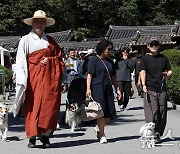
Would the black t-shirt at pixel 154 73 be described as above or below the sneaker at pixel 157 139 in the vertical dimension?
above

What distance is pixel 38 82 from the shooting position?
26.1 ft

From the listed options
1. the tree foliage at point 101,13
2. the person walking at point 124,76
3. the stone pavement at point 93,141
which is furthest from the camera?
the tree foliage at point 101,13

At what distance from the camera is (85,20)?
4834 centimetres

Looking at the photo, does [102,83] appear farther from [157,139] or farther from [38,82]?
[157,139]

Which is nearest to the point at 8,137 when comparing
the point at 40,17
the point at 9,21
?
the point at 40,17

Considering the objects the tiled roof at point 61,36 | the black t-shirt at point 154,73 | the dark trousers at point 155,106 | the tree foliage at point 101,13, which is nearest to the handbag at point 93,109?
the dark trousers at point 155,106

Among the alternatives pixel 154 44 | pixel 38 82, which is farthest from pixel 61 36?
pixel 38 82

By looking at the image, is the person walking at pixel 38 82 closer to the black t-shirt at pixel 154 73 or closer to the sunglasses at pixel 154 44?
the black t-shirt at pixel 154 73

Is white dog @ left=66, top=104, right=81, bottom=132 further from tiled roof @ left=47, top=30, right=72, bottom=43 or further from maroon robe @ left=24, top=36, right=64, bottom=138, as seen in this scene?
tiled roof @ left=47, top=30, right=72, bottom=43

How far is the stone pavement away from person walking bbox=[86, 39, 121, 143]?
42cm

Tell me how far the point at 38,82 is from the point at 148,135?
1.91 meters

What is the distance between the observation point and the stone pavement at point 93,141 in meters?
7.86

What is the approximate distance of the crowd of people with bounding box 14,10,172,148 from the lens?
7.94 meters

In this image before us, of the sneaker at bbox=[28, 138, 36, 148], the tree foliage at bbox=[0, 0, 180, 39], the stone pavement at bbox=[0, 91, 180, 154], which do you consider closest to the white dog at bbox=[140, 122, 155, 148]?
the stone pavement at bbox=[0, 91, 180, 154]
